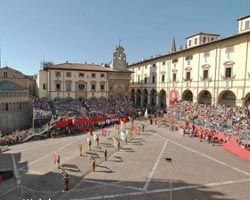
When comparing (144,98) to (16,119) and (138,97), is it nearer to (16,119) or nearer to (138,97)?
(138,97)

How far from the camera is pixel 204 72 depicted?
3466 cm

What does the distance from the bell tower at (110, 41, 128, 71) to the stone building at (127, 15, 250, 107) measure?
7.42 metres

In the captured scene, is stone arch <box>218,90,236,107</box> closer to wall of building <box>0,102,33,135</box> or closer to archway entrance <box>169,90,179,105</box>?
archway entrance <box>169,90,179,105</box>

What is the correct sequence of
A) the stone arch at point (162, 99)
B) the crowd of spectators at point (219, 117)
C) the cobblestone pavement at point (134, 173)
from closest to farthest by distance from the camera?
1. the cobblestone pavement at point (134, 173)
2. the crowd of spectators at point (219, 117)
3. the stone arch at point (162, 99)

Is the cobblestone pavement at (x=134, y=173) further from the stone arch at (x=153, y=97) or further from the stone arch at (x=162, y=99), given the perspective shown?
the stone arch at (x=153, y=97)

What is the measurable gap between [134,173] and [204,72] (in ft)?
84.8

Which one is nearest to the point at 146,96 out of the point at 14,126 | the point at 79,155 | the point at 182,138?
the point at 182,138

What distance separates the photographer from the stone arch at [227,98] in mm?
31947

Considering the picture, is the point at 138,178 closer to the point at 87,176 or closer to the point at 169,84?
the point at 87,176

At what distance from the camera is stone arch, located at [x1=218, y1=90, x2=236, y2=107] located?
3195 cm

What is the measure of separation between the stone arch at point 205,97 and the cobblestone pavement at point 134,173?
49.2 ft

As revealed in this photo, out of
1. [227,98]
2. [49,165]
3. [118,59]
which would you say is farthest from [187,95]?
[49,165]

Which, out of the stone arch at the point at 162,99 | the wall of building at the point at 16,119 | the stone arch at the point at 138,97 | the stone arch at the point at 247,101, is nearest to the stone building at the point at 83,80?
the wall of building at the point at 16,119

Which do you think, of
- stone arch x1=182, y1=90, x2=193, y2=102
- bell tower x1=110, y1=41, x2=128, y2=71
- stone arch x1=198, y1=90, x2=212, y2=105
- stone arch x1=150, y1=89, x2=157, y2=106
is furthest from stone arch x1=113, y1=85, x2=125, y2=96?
stone arch x1=198, y1=90, x2=212, y2=105
